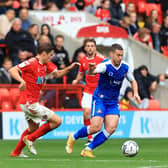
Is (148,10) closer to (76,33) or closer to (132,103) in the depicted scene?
(76,33)

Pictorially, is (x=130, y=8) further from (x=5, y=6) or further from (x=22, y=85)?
(x=22, y=85)

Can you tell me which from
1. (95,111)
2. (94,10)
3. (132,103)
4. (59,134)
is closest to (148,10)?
(94,10)

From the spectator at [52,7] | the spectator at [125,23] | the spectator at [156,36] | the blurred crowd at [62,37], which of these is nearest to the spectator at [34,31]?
the blurred crowd at [62,37]

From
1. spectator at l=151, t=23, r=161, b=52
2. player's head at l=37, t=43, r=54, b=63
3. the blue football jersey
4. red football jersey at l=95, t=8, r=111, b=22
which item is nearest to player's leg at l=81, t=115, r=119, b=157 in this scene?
the blue football jersey

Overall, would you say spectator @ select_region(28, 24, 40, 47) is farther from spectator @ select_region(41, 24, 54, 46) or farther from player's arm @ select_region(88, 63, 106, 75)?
player's arm @ select_region(88, 63, 106, 75)

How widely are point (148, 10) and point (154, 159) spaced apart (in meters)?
12.8

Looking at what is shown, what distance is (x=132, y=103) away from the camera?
2231 centimetres

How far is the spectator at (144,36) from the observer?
25.0 meters

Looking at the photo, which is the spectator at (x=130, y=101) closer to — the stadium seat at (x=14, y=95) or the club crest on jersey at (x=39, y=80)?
the stadium seat at (x=14, y=95)

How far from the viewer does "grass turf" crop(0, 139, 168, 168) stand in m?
12.8

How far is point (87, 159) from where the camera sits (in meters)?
13.9

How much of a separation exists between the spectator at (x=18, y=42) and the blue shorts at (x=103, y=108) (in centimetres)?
726

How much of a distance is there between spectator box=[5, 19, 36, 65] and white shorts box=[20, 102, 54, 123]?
716 centimetres

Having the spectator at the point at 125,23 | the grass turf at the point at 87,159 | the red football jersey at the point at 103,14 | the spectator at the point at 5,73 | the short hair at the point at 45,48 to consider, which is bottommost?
the grass turf at the point at 87,159
